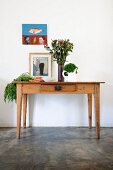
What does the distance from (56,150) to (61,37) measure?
1856 millimetres

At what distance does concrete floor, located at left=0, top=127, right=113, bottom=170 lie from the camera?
5.95 feet

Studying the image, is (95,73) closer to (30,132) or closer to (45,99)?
(45,99)

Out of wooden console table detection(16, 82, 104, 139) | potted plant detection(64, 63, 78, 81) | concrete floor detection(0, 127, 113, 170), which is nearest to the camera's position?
concrete floor detection(0, 127, 113, 170)

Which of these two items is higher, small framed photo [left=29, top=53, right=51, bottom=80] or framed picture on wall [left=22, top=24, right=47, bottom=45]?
framed picture on wall [left=22, top=24, right=47, bottom=45]

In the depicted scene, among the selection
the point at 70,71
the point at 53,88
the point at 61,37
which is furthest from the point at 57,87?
the point at 61,37

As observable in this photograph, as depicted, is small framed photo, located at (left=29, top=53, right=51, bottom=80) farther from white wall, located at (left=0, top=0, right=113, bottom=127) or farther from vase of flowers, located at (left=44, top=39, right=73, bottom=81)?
vase of flowers, located at (left=44, top=39, right=73, bottom=81)

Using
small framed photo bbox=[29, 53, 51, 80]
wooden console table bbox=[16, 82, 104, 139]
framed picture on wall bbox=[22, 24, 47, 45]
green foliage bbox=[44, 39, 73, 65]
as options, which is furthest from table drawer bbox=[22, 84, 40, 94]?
framed picture on wall bbox=[22, 24, 47, 45]

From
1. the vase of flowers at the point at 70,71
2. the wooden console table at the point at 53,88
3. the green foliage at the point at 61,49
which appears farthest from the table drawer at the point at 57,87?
the green foliage at the point at 61,49

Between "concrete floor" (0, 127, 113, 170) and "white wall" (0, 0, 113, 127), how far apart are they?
34cm

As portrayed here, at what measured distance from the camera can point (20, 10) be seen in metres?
3.43

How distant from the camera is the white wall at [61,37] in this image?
3.42m

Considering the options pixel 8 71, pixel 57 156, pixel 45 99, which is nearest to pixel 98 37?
pixel 45 99

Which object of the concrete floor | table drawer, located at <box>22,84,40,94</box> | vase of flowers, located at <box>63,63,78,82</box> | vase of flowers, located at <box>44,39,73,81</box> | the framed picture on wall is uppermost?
the framed picture on wall

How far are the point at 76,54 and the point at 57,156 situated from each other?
1.86m
